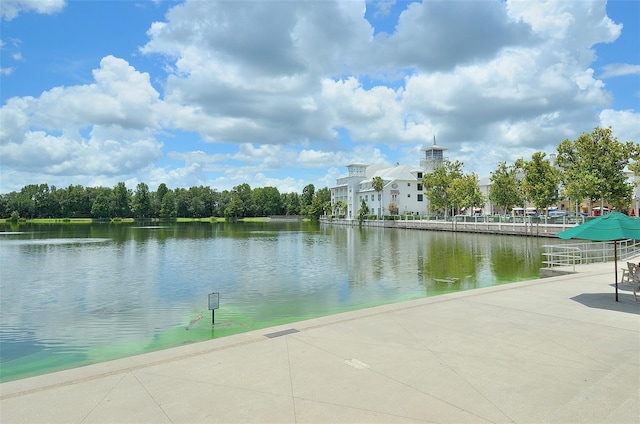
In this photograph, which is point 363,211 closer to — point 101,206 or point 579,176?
point 579,176

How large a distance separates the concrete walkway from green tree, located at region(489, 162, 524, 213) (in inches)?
2122

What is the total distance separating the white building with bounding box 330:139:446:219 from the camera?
4072 inches

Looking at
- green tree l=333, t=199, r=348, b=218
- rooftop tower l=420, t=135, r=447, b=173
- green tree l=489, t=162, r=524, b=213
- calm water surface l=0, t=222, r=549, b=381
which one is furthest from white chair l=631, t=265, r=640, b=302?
green tree l=333, t=199, r=348, b=218

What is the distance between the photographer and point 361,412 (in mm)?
4977

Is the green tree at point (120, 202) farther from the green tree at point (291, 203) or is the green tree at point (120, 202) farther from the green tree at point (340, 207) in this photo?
the green tree at point (340, 207)

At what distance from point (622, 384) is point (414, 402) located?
2.99m

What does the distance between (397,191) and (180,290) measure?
3500 inches

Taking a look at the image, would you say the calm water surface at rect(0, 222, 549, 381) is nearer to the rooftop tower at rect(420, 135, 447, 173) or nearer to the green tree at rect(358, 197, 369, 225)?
the green tree at rect(358, 197, 369, 225)

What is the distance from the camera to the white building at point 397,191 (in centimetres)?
10344

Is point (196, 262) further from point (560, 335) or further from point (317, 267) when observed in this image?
point (560, 335)

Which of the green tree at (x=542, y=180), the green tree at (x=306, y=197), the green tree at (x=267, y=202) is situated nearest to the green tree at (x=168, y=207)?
the green tree at (x=267, y=202)

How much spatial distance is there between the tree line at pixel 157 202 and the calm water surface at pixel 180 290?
10609 cm

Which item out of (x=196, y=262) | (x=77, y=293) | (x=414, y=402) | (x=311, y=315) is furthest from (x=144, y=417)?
A: (x=196, y=262)

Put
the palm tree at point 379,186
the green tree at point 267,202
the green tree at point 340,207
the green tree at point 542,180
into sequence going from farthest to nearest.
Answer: the green tree at point 267,202 < the green tree at point 340,207 < the palm tree at point 379,186 < the green tree at point 542,180
